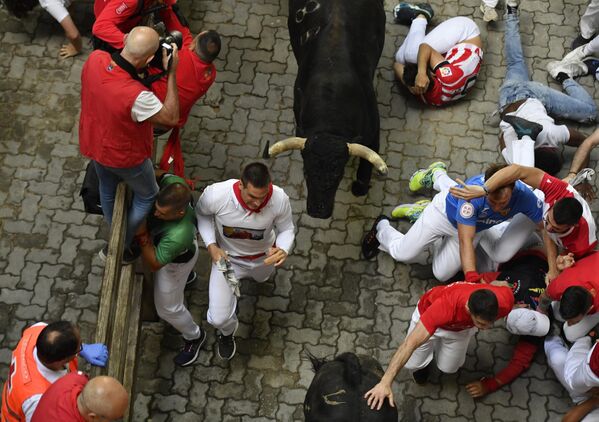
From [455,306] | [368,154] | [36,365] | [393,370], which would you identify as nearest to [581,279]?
[455,306]

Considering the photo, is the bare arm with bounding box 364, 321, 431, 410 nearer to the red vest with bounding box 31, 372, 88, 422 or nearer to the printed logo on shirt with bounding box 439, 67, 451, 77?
the red vest with bounding box 31, 372, 88, 422

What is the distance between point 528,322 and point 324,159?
7.66ft

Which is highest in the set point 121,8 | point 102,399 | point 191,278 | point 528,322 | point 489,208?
point 121,8

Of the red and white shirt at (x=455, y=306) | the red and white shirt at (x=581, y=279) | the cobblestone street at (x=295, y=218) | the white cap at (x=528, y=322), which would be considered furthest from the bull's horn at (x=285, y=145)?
the red and white shirt at (x=581, y=279)

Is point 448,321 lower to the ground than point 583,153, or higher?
higher

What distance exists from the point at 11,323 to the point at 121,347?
72.7 inches

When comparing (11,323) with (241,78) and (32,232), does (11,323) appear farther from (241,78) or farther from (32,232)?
(241,78)

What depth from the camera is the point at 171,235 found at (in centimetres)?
606

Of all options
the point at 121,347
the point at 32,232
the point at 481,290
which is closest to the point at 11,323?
the point at 32,232

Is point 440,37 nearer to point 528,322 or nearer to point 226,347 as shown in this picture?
point 528,322

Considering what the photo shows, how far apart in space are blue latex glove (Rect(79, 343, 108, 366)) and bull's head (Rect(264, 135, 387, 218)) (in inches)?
102

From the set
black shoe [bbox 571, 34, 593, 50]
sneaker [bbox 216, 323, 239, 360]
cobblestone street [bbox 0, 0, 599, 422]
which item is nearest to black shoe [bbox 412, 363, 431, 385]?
cobblestone street [bbox 0, 0, 599, 422]

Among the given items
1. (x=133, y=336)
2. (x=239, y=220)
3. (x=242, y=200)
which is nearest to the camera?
(x=242, y=200)

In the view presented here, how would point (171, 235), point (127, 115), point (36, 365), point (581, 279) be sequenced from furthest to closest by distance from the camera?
1. point (581, 279)
2. point (171, 235)
3. point (127, 115)
4. point (36, 365)
